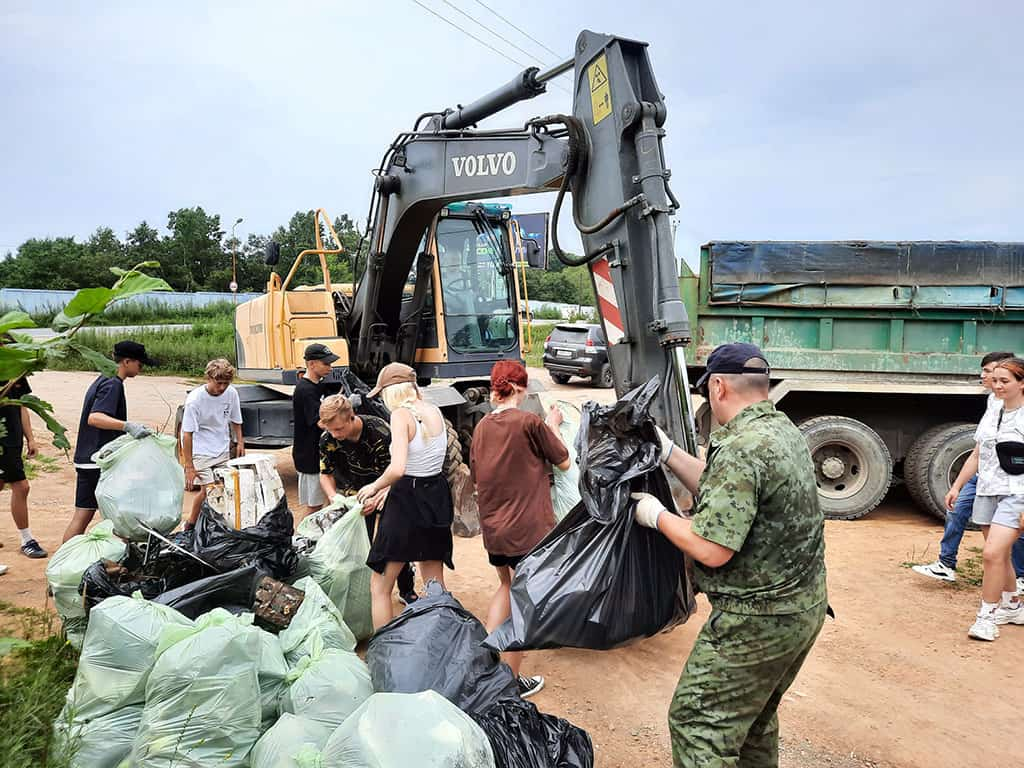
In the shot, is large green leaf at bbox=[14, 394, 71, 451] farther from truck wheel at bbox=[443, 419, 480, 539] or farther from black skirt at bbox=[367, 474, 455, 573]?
truck wheel at bbox=[443, 419, 480, 539]

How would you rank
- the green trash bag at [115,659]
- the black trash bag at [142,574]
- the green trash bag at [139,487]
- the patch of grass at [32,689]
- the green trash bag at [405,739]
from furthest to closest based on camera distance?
the green trash bag at [139,487] → the black trash bag at [142,574] → the green trash bag at [115,659] → the patch of grass at [32,689] → the green trash bag at [405,739]

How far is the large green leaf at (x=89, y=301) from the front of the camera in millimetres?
2188

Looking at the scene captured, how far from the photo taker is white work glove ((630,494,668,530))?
7.55 ft

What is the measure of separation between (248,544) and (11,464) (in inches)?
108

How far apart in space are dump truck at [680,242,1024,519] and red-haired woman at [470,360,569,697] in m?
3.91

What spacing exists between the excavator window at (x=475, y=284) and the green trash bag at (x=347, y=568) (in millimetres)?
3784

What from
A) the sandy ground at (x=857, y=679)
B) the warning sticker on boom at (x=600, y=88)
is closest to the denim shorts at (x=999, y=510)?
the sandy ground at (x=857, y=679)

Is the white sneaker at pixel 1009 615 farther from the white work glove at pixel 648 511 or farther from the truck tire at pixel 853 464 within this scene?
the white work glove at pixel 648 511

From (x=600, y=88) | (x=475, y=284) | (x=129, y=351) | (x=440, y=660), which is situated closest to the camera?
(x=440, y=660)

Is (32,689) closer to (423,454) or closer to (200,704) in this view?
(200,704)

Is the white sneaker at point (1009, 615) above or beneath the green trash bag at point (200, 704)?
beneath

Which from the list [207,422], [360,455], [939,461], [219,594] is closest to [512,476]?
[360,455]

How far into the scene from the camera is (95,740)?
241 centimetres

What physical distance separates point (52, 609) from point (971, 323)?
7457 millimetres
